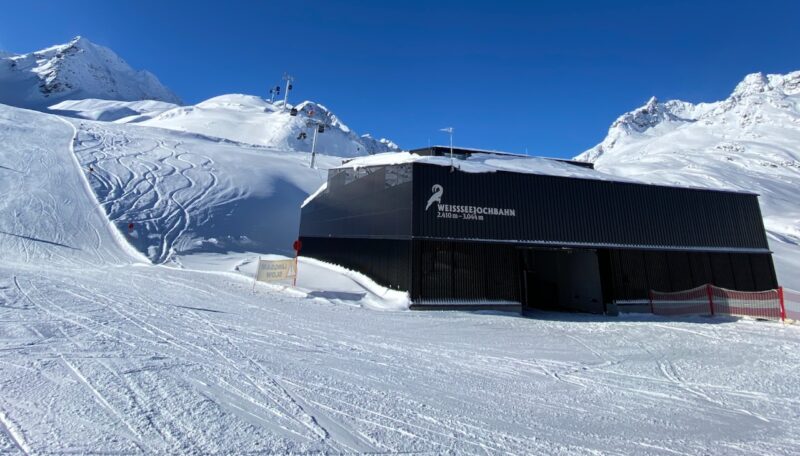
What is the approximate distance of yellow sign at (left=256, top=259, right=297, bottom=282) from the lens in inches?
626

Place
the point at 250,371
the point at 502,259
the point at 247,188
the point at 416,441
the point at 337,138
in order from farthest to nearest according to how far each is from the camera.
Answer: the point at 337,138
the point at 247,188
the point at 502,259
the point at 250,371
the point at 416,441

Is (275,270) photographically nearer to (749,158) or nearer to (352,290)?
(352,290)

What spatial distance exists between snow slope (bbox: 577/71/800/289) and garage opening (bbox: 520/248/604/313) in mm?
18486

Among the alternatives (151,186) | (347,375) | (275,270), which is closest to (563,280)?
(275,270)

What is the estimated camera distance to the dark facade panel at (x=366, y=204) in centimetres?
1669

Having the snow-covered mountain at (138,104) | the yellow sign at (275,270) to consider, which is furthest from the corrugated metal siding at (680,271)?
the snow-covered mountain at (138,104)

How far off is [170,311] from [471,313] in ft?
33.0

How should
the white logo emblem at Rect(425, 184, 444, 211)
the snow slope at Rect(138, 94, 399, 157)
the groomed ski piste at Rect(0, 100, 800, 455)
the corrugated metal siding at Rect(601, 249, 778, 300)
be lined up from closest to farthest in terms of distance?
the groomed ski piste at Rect(0, 100, 800, 455) → the white logo emblem at Rect(425, 184, 444, 211) → the corrugated metal siding at Rect(601, 249, 778, 300) → the snow slope at Rect(138, 94, 399, 157)

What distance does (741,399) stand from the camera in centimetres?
593

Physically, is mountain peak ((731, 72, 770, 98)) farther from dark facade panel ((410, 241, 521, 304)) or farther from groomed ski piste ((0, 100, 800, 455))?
groomed ski piste ((0, 100, 800, 455))

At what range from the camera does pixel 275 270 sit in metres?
16.0

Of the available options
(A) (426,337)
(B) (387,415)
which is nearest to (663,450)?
(B) (387,415)

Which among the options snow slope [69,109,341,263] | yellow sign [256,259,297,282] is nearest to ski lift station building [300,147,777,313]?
yellow sign [256,259,297,282]

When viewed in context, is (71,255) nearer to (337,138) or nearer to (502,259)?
(502,259)
